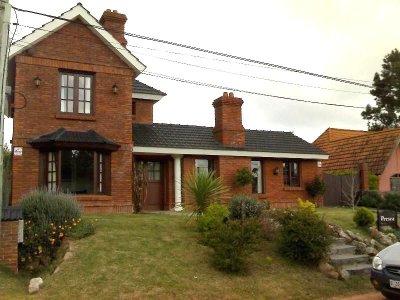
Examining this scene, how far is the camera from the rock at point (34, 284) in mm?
8609

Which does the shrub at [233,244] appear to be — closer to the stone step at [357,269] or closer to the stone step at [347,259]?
the stone step at [347,259]

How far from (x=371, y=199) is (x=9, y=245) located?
18.3m

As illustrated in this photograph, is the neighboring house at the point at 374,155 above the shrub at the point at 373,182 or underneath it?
above

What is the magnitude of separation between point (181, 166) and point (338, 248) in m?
9.46

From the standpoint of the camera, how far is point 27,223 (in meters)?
10.7

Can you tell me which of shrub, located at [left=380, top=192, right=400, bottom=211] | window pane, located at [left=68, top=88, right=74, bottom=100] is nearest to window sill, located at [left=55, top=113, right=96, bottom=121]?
window pane, located at [left=68, top=88, right=74, bottom=100]

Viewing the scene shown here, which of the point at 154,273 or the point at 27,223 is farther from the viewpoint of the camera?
the point at 27,223

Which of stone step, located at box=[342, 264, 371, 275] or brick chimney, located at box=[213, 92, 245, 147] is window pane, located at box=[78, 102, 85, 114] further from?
stone step, located at box=[342, 264, 371, 275]

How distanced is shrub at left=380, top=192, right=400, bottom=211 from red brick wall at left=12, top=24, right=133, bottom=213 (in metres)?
12.0

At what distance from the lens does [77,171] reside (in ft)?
55.3

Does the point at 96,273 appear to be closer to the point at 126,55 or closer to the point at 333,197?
the point at 126,55

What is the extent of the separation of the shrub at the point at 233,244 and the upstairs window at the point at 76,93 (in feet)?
28.8

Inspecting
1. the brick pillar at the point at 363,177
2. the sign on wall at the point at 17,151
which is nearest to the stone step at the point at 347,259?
the sign on wall at the point at 17,151

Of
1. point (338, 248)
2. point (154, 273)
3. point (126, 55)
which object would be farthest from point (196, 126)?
point (154, 273)
